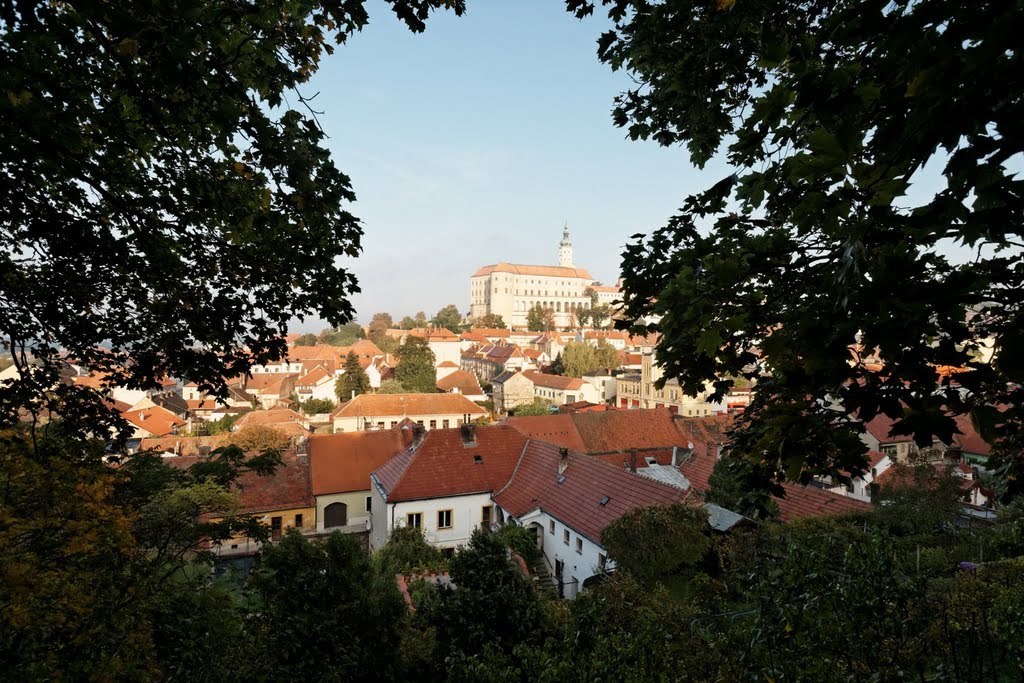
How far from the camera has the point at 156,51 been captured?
311 centimetres

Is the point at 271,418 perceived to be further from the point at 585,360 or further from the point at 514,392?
the point at 585,360

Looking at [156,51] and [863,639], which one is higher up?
[156,51]

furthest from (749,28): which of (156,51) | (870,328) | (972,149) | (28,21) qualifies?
(28,21)

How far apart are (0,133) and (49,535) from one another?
23.2 feet

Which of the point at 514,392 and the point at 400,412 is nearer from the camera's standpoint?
the point at 400,412

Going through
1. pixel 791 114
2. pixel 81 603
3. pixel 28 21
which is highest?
pixel 28 21

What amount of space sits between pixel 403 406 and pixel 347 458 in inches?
729

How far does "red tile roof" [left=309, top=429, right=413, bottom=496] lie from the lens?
87.8ft

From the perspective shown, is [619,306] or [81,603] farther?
[81,603]

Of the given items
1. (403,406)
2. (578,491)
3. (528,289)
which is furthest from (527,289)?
(578,491)

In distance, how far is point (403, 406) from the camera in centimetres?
4653

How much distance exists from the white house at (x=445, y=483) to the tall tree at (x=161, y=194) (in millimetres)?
17544

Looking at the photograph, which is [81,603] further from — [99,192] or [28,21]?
[28,21]

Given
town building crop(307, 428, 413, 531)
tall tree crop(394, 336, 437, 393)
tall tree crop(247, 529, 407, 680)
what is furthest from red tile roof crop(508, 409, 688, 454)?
tall tree crop(394, 336, 437, 393)
